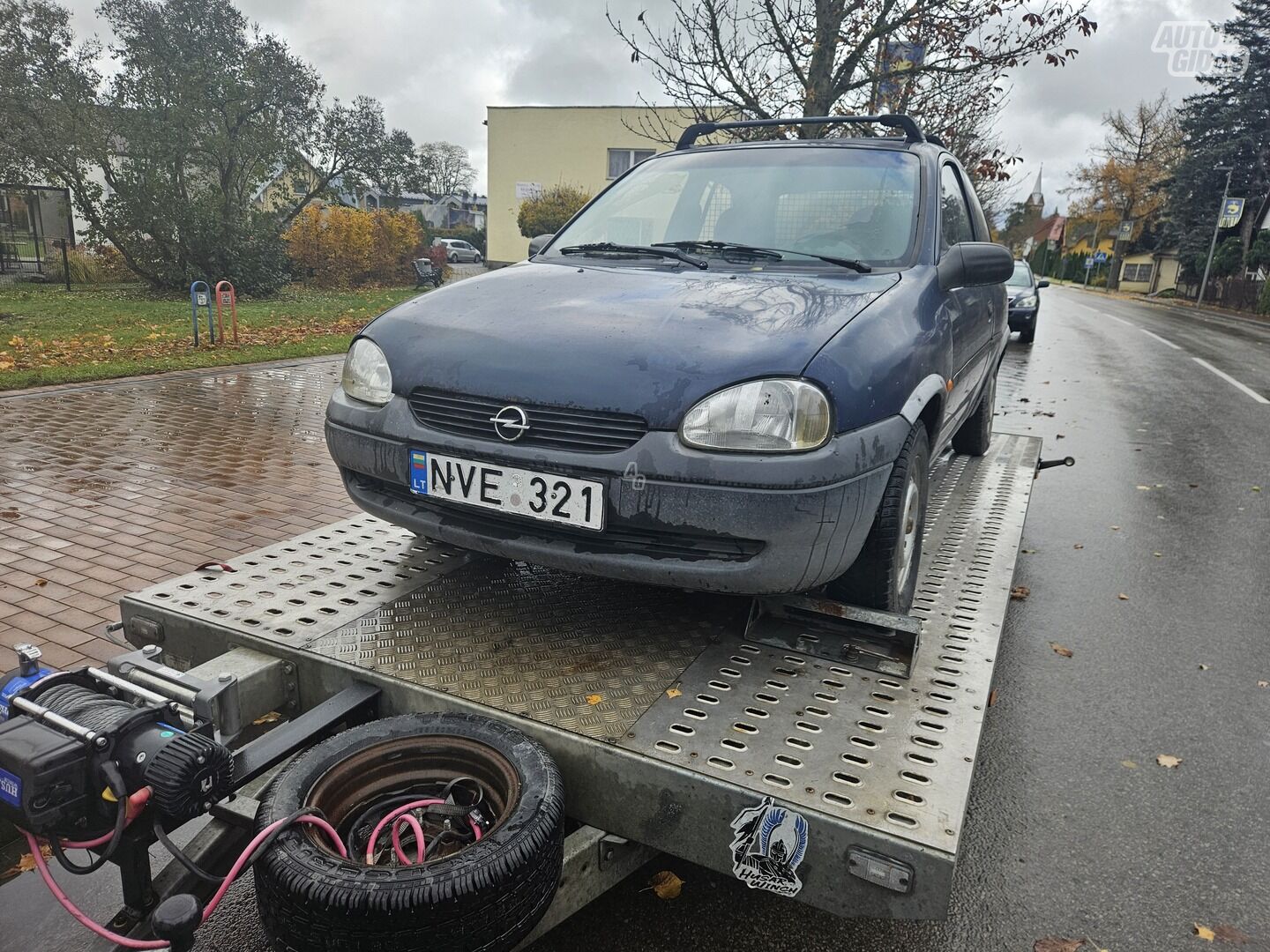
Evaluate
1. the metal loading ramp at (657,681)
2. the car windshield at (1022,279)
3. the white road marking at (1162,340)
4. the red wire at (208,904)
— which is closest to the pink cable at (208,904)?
the red wire at (208,904)

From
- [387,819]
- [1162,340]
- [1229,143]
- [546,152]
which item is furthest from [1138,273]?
[387,819]

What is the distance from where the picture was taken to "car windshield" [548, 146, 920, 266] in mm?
3164

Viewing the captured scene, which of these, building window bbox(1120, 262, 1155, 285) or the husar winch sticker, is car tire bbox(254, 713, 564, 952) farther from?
building window bbox(1120, 262, 1155, 285)

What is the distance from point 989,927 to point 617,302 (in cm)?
195

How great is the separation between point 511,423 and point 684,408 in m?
0.47

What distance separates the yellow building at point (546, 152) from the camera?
3884 cm

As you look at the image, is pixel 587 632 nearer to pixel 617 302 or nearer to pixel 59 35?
pixel 617 302

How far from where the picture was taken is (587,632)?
2.51m

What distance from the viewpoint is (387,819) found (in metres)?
1.80

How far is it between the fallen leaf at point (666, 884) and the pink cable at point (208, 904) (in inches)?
35.3

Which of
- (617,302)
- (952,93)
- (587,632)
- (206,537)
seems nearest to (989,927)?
(587,632)

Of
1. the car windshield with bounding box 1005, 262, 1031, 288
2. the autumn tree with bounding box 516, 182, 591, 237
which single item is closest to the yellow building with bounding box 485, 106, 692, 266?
the autumn tree with bounding box 516, 182, 591, 237

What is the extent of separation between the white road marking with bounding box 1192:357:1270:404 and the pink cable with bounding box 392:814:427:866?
12540 mm

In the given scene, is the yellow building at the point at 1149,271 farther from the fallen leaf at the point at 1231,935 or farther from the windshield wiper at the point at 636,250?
the fallen leaf at the point at 1231,935
